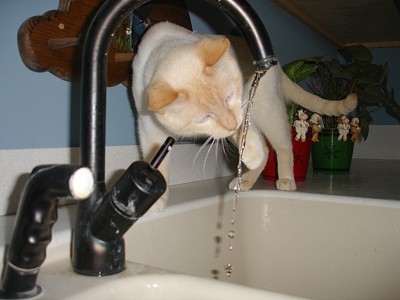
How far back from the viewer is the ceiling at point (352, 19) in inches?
68.3

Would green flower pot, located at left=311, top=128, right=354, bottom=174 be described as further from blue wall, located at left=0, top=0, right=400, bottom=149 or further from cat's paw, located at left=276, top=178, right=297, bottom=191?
blue wall, located at left=0, top=0, right=400, bottom=149

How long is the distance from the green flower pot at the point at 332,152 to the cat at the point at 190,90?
0.45 meters

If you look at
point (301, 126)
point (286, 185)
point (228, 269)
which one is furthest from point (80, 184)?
point (301, 126)

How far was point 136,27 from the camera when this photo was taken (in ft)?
3.32

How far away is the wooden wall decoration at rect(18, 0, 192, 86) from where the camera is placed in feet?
2.47

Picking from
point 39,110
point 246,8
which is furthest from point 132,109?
point 246,8

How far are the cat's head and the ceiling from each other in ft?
3.06

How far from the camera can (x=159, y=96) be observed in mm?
694

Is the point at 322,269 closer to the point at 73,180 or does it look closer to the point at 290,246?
the point at 290,246

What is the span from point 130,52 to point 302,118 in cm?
68

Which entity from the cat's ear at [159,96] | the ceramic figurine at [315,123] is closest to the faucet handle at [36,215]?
the cat's ear at [159,96]

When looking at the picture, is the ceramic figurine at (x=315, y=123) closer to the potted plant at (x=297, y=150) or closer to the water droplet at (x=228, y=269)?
the potted plant at (x=297, y=150)

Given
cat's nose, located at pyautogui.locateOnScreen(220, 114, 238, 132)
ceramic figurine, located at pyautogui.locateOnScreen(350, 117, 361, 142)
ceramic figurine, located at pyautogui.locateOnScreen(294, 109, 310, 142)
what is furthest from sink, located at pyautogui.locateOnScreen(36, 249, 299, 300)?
ceramic figurine, located at pyautogui.locateOnScreen(350, 117, 361, 142)

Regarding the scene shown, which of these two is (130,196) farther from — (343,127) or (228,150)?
(343,127)
